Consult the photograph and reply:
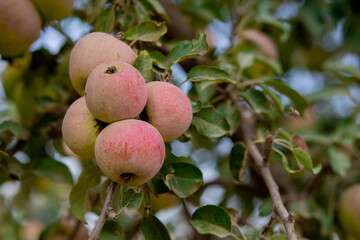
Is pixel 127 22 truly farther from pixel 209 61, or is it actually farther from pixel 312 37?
pixel 312 37

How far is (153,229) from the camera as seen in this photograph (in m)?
0.69

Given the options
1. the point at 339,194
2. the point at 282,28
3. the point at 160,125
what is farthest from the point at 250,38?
the point at 160,125

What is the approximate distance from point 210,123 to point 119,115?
0.24m

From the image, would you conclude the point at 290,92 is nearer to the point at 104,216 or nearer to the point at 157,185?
the point at 157,185

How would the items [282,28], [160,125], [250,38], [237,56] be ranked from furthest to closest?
[250,38]
[282,28]
[237,56]
[160,125]

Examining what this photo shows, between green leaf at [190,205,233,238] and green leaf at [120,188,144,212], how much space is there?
0.55 ft

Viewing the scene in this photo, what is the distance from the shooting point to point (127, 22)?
0.85 m

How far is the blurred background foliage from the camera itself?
78 cm

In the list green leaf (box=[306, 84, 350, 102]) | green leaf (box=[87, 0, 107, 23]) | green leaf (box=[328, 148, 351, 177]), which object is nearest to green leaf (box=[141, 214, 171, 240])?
green leaf (box=[87, 0, 107, 23])

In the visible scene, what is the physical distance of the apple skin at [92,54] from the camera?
0.61 metres

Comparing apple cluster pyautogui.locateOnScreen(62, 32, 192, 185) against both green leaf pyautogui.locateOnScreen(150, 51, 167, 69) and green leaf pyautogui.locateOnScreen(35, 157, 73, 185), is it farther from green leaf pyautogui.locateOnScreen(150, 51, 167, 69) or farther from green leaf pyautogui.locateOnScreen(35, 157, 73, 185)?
green leaf pyautogui.locateOnScreen(35, 157, 73, 185)

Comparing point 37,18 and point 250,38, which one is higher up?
point 37,18

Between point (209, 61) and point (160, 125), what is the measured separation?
0.55 m

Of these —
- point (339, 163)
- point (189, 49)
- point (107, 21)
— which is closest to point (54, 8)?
point (107, 21)
